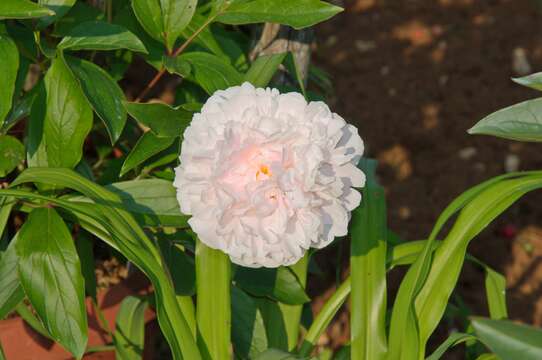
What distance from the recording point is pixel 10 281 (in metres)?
1.29

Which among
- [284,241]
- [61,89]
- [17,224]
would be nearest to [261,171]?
[284,241]

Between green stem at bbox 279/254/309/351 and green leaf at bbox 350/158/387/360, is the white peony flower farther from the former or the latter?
green stem at bbox 279/254/309/351

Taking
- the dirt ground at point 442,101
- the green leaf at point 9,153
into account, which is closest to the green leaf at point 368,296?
the green leaf at point 9,153

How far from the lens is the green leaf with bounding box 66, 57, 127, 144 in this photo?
1.20m

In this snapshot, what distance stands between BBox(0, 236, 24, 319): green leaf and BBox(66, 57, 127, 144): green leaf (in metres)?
0.23

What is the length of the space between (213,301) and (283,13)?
40 centimetres

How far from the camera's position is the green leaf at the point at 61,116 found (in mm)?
1249

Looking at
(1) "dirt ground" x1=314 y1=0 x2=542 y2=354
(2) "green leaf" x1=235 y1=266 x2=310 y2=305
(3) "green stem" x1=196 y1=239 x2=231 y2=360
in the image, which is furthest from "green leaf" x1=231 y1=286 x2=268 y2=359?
(1) "dirt ground" x1=314 y1=0 x2=542 y2=354

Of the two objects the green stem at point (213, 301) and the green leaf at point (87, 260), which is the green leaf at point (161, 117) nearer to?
the green stem at point (213, 301)

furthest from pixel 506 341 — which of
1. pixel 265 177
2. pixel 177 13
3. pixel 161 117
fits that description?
pixel 177 13

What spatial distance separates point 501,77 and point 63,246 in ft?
5.83

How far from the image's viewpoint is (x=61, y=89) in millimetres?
1254

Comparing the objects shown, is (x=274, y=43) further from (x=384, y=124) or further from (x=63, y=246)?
(x=384, y=124)

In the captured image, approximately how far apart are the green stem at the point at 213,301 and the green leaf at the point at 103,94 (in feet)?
0.63
